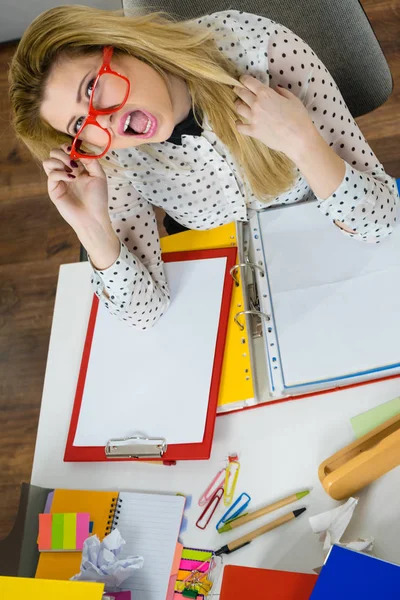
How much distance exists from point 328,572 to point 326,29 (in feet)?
3.67

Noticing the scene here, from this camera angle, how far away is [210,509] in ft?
3.49

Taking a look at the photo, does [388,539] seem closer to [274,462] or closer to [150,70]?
[274,462]

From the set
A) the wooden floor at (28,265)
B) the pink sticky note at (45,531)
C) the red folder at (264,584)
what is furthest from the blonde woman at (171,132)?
the wooden floor at (28,265)

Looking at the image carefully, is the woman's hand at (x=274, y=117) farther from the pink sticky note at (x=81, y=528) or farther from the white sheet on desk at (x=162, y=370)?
the pink sticky note at (x=81, y=528)

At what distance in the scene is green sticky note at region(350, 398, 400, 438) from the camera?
3.31 ft

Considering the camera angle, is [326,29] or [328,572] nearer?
[328,572]

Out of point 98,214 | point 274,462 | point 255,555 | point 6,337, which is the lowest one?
Answer: point 6,337

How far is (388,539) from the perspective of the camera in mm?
936

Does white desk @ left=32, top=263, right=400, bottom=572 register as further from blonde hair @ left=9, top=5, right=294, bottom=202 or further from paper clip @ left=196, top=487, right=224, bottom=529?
blonde hair @ left=9, top=5, right=294, bottom=202

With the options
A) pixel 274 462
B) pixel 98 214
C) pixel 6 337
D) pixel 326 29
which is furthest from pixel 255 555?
pixel 6 337

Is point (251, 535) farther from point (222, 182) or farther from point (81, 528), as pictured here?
point (222, 182)

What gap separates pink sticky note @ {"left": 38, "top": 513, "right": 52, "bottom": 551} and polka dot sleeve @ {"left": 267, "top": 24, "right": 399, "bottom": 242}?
71 centimetres

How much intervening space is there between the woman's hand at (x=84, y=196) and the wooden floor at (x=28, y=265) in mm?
1090

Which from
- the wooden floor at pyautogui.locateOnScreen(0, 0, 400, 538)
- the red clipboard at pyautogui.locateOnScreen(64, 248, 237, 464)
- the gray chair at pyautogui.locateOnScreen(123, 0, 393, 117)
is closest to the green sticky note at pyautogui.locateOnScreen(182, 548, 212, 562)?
the red clipboard at pyautogui.locateOnScreen(64, 248, 237, 464)
